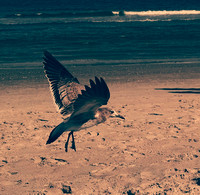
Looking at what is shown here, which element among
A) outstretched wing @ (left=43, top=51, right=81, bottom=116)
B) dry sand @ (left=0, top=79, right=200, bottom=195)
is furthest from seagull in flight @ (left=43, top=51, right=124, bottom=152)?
dry sand @ (left=0, top=79, right=200, bottom=195)

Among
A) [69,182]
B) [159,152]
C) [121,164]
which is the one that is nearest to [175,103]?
[159,152]

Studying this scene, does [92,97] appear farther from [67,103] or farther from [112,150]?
[112,150]

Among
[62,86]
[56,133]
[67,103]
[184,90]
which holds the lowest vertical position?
[184,90]

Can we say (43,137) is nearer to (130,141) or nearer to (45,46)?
(130,141)

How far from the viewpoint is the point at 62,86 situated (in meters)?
5.68

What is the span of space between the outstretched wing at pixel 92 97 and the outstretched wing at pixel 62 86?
1.16 ft

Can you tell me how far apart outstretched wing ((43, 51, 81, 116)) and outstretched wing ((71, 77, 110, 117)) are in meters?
0.36

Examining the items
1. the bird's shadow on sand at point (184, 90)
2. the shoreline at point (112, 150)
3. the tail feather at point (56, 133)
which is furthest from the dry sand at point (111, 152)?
the bird's shadow on sand at point (184, 90)

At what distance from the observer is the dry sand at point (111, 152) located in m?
5.14

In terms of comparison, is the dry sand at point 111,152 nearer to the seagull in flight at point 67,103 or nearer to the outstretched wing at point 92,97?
the seagull in flight at point 67,103

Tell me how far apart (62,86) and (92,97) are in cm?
107

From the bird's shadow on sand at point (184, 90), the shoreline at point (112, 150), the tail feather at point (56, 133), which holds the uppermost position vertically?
the tail feather at point (56, 133)

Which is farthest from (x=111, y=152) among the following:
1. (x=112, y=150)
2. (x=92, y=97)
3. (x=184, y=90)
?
(x=184, y=90)

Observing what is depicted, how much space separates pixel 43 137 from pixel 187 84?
5856 mm
